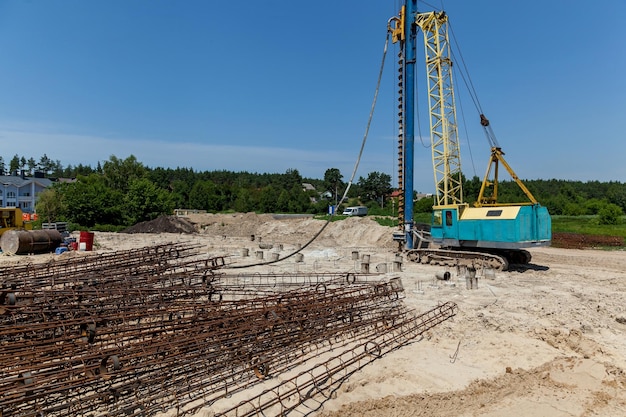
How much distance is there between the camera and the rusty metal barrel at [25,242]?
63.8 feet

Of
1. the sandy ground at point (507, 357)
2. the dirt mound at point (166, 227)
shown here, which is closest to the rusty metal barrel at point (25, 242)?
the dirt mound at point (166, 227)

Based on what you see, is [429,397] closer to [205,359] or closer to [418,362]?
[418,362]

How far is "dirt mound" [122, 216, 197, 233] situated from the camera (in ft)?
116

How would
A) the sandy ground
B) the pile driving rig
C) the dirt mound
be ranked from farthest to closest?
the dirt mound, the pile driving rig, the sandy ground

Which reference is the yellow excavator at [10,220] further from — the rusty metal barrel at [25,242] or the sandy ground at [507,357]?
the sandy ground at [507,357]

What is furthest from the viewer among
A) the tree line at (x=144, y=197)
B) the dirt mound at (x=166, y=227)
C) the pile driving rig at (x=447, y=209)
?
the tree line at (x=144, y=197)

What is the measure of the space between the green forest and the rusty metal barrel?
18.8m

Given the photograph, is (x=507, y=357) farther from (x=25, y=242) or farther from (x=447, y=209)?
(x=25, y=242)

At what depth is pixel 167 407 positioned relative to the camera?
523cm

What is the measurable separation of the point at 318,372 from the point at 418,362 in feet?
5.88

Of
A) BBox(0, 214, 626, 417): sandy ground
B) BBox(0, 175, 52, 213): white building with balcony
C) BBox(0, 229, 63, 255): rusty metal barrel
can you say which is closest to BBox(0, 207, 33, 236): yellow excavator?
BBox(0, 229, 63, 255): rusty metal barrel

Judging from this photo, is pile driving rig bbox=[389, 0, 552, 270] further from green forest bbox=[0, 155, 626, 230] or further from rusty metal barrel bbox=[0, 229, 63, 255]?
rusty metal barrel bbox=[0, 229, 63, 255]

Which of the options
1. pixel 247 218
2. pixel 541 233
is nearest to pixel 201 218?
pixel 247 218

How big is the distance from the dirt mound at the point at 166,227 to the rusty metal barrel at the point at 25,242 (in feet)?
48.0
